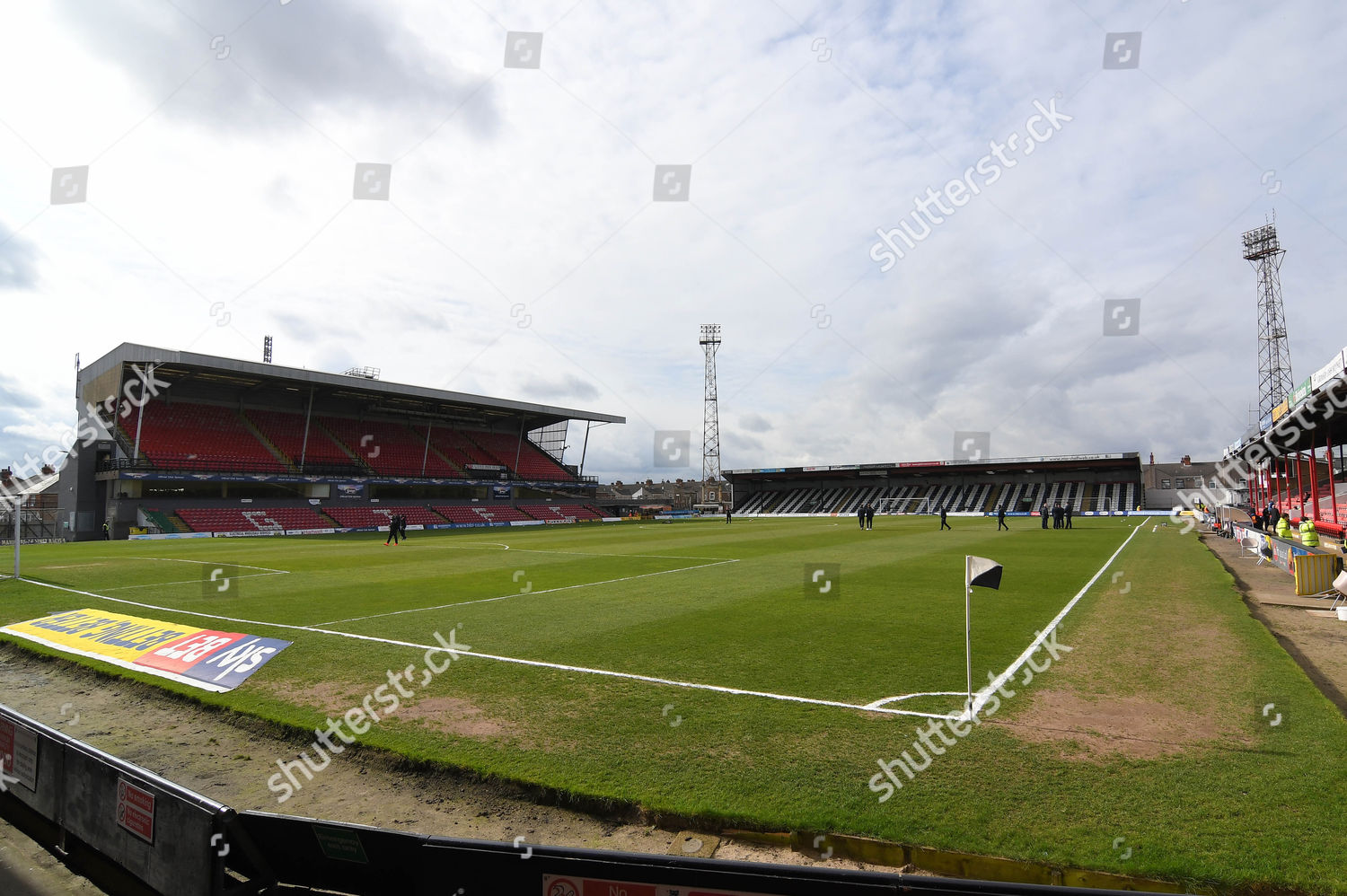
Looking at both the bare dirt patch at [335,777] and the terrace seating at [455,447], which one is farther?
the terrace seating at [455,447]

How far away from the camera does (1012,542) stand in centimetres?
2912

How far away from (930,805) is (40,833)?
7.24 m

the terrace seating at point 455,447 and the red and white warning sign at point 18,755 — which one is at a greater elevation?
the terrace seating at point 455,447

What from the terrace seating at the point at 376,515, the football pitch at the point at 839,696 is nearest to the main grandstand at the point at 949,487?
the terrace seating at the point at 376,515

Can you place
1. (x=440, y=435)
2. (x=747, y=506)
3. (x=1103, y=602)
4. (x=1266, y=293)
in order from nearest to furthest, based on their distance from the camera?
(x=1103, y=602)
(x=1266, y=293)
(x=440, y=435)
(x=747, y=506)

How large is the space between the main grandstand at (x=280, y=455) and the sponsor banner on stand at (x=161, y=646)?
118ft

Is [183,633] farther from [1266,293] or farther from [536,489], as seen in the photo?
[1266,293]

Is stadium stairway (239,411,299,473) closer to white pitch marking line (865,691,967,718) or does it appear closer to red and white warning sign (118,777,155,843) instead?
red and white warning sign (118,777,155,843)

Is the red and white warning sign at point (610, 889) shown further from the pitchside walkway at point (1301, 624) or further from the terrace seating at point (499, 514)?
the terrace seating at point (499, 514)

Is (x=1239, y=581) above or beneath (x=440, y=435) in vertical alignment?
beneath

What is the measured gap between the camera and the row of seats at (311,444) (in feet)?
151

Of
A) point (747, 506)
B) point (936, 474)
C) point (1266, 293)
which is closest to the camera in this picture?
point (1266, 293)

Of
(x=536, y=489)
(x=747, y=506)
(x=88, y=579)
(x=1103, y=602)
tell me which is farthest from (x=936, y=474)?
(x=88, y=579)

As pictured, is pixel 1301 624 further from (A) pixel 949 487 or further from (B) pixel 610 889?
(A) pixel 949 487
